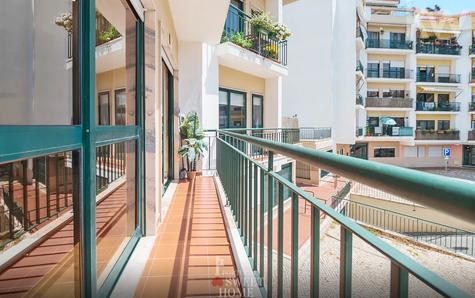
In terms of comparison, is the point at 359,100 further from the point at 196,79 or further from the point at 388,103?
the point at 196,79

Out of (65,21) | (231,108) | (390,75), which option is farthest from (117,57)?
(390,75)

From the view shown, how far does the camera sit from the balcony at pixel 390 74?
2642 cm

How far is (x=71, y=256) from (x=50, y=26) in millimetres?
999

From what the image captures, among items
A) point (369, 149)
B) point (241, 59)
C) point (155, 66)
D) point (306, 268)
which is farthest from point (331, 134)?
point (306, 268)

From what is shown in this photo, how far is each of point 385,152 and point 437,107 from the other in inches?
229

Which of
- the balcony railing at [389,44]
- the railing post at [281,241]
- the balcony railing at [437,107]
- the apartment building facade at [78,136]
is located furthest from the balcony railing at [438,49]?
the railing post at [281,241]

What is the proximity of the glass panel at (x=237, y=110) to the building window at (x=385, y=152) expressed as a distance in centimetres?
2052

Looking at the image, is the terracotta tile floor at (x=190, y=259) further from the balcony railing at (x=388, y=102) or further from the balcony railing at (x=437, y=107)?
the balcony railing at (x=437, y=107)

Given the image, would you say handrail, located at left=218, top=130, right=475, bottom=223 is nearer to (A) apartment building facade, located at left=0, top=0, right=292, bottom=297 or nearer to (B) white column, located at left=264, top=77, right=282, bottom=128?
(A) apartment building facade, located at left=0, top=0, right=292, bottom=297

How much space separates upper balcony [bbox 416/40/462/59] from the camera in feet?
89.8

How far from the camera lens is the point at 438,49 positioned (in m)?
27.8

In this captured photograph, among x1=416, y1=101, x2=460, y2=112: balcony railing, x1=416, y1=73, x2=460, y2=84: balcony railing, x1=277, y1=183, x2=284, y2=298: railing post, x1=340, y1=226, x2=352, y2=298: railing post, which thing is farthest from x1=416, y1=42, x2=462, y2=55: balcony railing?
x1=340, y1=226, x2=352, y2=298: railing post

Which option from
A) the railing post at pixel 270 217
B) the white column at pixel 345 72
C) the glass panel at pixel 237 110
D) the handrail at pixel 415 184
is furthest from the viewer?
the white column at pixel 345 72

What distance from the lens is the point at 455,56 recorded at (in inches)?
1086
